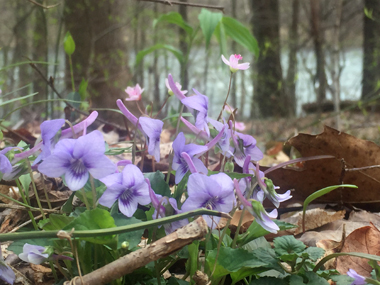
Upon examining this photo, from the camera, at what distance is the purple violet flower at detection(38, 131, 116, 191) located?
1.81 feet

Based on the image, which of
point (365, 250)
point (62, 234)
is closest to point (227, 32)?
point (365, 250)

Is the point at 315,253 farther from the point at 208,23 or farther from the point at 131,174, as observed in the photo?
the point at 208,23

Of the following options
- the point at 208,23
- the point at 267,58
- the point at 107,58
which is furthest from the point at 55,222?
the point at 267,58

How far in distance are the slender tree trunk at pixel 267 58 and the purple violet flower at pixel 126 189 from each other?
625 centimetres

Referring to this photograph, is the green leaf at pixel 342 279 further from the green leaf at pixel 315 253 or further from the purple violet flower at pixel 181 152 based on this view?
the purple violet flower at pixel 181 152

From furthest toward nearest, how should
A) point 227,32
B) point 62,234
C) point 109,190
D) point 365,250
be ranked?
point 227,32, point 365,250, point 109,190, point 62,234

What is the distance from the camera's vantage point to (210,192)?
22.5 inches

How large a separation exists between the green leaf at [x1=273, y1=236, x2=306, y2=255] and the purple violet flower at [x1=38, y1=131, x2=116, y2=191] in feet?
1.11

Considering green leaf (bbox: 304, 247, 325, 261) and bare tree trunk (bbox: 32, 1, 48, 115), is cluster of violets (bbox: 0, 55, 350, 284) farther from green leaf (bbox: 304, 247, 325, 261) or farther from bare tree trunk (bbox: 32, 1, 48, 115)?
bare tree trunk (bbox: 32, 1, 48, 115)

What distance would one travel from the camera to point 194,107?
65 centimetres

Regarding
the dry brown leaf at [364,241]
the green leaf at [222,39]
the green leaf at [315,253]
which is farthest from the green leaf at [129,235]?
the green leaf at [222,39]

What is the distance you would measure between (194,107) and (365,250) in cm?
57

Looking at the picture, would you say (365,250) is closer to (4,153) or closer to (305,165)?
(305,165)

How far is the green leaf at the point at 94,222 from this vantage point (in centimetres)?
54
